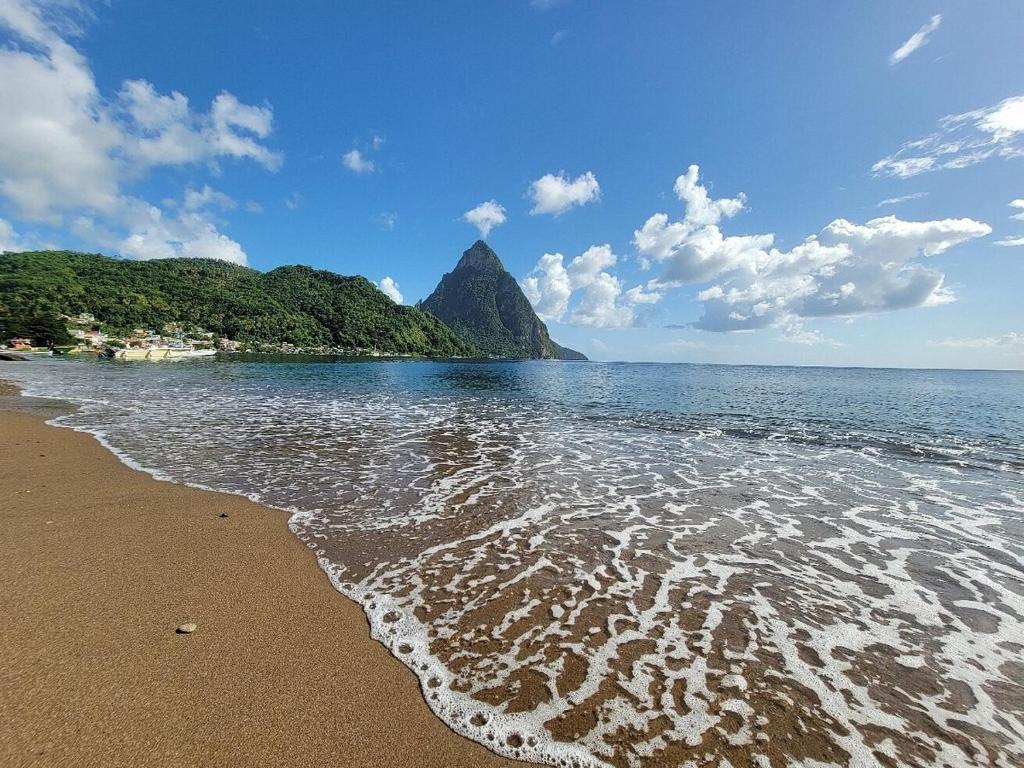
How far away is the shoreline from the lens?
3.61m

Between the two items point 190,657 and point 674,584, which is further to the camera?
point 674,584

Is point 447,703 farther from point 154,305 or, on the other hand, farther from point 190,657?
point 154,305

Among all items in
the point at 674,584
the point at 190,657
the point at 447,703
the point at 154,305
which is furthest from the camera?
the point at 154,305

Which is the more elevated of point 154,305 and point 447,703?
point 154,305

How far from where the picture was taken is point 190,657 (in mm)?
4625

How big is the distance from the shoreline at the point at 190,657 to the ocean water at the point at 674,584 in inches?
18.4

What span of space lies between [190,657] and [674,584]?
6699mm

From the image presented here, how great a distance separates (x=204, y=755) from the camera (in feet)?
11.4

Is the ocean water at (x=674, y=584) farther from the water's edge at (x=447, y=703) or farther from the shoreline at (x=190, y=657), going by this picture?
the shoreline at (x=190, y=657)

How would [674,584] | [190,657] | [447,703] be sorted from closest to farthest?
[447,703] → [190,657] → [674,584]

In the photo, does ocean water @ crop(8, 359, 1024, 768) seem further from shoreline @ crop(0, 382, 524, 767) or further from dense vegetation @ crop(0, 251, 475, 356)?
dense vegetation @ crop(0, 251, 475, 356)

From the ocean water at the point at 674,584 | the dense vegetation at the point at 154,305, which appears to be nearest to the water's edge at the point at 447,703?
the ocean water at the point at 674,584

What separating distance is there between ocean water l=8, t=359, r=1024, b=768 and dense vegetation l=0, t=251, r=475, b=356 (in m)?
140

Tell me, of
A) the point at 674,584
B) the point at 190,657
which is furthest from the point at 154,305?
the point at 674,584
